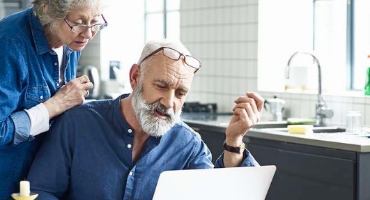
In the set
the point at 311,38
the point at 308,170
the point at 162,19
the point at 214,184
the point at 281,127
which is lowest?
the point at 308,170

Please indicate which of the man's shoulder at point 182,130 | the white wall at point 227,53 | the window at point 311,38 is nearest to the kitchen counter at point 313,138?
the white wall at point 227,53

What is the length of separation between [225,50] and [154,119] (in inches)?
132

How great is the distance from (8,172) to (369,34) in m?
3.14

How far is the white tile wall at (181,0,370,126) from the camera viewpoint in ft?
17.9

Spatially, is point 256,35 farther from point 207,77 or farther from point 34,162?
point 34,162

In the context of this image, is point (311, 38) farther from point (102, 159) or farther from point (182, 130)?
point (102, 159)

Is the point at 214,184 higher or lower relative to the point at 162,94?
lower

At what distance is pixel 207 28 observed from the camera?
5.99 m

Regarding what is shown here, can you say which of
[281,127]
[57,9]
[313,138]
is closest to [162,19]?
[281,127]

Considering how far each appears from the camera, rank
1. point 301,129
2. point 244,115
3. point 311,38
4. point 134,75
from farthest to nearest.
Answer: point 311,38
point 301,129
point 134,75
point 244,115

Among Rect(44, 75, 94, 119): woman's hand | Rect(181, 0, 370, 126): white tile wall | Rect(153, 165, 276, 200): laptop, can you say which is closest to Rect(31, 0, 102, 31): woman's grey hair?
Rect(44, 75, 94, 119): woman's hand

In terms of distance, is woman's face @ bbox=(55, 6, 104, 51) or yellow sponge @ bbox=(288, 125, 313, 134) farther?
yellow sponge @ bbox=(288, 125, 313, 134)

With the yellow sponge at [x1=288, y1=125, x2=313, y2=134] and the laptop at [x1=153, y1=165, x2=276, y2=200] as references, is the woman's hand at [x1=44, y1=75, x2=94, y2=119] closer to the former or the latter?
the laptop at [x1=153, y1=165, x2=276, y2=200]

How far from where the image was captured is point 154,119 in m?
2.51
